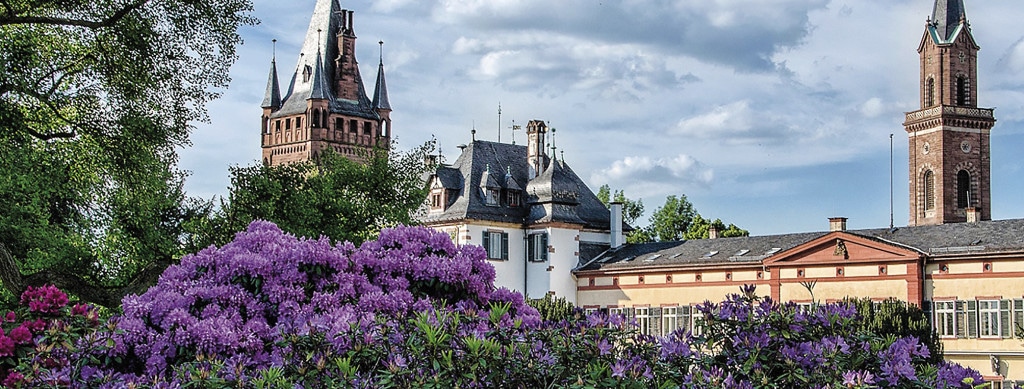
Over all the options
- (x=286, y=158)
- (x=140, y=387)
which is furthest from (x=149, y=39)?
(x=286, y=158)

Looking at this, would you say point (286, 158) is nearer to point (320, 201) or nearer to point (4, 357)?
point (320, 201)

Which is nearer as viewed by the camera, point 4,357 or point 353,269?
point 4,357

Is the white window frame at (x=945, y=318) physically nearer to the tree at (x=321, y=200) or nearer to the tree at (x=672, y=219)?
the tree at (x=321, y=200)

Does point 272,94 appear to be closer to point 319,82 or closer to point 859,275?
point 319,82

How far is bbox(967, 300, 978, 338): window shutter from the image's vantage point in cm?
4294

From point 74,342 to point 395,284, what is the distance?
2.95 metres

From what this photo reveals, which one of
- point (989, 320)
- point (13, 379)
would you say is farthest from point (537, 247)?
point (13, 379)

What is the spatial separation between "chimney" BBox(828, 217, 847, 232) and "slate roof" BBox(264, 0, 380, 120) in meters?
46.3

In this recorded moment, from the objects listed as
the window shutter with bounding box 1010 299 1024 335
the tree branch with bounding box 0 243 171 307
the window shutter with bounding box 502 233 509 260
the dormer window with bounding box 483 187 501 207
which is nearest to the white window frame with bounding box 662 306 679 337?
the window shutter with bounding box 502 233 509 260

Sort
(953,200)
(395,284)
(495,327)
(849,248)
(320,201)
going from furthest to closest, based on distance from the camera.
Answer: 1. (953,200)
2. (849,248)
3. (320,201)
4. (395,284)
5. (495,327)

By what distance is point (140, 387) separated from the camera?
8094 millimetres

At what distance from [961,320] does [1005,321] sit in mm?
1647

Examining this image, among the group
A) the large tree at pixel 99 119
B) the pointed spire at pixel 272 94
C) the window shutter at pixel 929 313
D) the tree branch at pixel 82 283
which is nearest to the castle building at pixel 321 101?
the pointed spire at pixel 272 94

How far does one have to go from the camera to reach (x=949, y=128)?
8569 centimetres
